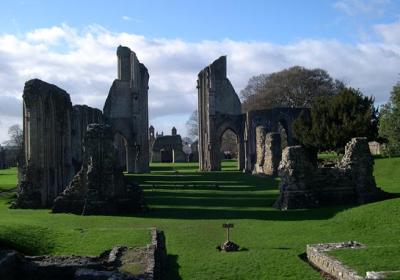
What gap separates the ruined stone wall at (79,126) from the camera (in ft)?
103

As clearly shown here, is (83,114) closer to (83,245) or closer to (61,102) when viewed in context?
(61,102)

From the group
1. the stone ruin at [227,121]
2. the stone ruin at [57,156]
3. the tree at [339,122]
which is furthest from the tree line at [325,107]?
the stone ruin at [57,156]

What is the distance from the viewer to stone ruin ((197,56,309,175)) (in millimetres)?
47000

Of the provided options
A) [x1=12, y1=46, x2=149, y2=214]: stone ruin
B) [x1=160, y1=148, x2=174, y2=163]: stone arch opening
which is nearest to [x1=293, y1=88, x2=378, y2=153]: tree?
[x1=12, y1=46, x2=149, y2=214]: stone ruin

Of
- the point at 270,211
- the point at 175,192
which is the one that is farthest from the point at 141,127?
the point at 270,211

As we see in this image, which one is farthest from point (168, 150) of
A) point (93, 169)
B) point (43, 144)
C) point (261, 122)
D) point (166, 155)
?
point (93, 169)

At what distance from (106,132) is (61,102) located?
6210mm

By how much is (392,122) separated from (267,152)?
40.9ft

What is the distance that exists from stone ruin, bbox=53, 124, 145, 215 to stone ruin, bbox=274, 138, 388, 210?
5.50 m

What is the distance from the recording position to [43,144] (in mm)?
25031

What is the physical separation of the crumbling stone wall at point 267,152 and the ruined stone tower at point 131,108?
10.0m

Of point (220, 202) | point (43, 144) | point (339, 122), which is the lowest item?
point (220, 202)

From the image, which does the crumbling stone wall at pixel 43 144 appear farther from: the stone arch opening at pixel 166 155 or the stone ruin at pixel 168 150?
the stone arch opening at pixel 166 155

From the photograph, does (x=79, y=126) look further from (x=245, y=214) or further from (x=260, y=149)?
(x=245, y=214)
